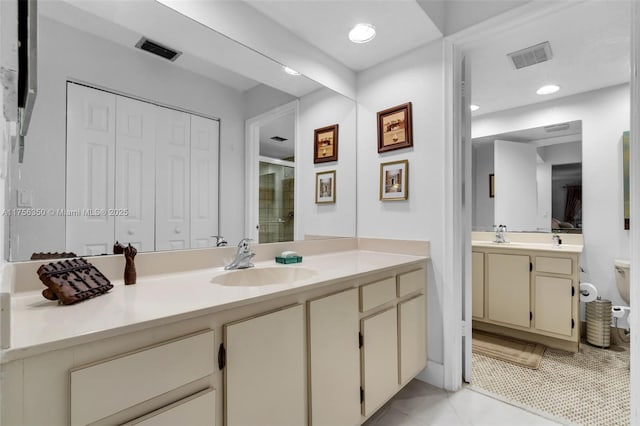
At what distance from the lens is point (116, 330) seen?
2.38 feet

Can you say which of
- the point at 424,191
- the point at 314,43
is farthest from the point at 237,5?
the point at 424,191

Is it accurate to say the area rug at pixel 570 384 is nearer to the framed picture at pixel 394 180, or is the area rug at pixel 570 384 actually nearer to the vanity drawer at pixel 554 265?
the vanity drawer at pixel 554 265

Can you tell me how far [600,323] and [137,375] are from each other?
3.27 metres

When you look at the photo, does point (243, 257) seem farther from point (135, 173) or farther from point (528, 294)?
point (528, 294)

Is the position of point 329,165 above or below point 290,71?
below

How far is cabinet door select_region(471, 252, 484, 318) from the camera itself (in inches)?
113

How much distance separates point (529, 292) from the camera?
2.65 meters

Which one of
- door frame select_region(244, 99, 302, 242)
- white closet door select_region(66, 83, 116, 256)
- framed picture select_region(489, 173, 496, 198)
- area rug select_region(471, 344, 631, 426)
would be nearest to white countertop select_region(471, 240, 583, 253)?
framed picture select_region(489, 173, 496, 198)

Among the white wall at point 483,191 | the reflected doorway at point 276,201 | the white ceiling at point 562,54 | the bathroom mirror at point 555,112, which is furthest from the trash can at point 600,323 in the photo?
the reflected doorway at point 276,201

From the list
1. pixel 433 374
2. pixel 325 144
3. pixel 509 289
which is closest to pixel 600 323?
pixel 509 289

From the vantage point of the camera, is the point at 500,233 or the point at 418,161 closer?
the point at 418,161

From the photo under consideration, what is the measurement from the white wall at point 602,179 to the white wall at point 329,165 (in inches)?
88.9

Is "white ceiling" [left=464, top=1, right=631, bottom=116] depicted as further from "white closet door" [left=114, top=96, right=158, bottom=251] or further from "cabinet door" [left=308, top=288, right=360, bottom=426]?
"white closet door" [left=114, top=96, right=158, bottom=251]

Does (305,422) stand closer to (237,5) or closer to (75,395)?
(75,395)
